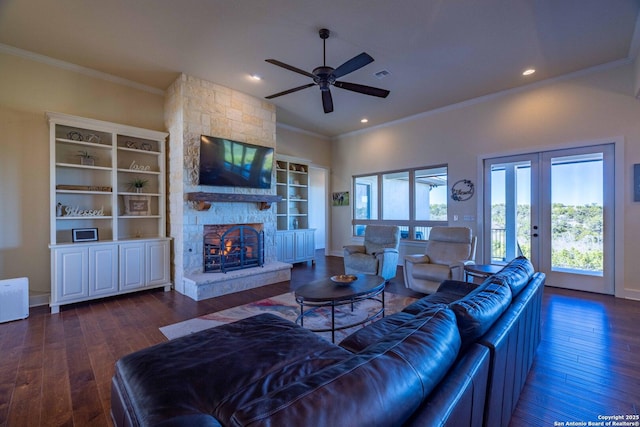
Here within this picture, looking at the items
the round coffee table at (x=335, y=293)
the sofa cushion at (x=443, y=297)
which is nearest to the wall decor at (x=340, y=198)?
the round coffee table at (x=335, y=293)

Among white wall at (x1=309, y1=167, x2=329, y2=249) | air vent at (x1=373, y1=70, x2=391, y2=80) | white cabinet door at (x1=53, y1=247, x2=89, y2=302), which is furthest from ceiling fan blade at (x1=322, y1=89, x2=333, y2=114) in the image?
white wall at (x1=309, y1=167, x2=329, y2=249)

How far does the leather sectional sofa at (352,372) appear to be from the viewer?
0.73 m

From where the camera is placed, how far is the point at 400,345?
993mm

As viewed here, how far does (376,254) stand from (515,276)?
276 centimetres

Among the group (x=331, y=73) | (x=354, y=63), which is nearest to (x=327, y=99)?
(x=331, y=73)

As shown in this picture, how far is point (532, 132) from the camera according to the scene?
15.3 feet

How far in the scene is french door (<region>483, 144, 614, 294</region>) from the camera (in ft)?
13.7

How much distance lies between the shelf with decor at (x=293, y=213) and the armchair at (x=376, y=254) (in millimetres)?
1690

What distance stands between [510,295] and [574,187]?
387cm

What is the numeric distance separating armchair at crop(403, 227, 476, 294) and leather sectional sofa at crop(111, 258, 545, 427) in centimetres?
169

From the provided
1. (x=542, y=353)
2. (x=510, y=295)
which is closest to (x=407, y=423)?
(x=510, y=295)

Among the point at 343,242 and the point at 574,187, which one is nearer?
the point at 574,187

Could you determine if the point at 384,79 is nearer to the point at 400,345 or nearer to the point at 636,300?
the point at 400,345

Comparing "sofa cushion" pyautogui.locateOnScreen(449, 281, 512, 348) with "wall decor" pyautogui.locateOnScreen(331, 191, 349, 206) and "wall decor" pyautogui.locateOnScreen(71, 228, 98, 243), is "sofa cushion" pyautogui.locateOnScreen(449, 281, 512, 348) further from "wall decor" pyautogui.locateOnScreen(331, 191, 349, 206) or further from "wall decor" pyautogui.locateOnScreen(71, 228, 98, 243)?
"wall decor" pyautogui.locateOnScreen(331, 191, 349, 206)
